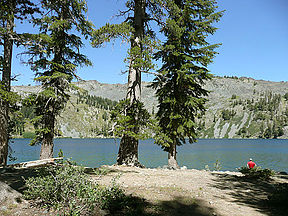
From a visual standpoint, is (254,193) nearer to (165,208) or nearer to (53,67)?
(165,208)

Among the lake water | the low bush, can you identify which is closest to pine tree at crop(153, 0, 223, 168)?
the lake water

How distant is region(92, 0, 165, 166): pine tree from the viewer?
9.95 metres

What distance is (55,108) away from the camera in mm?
12422

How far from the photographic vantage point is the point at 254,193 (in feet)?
21.0

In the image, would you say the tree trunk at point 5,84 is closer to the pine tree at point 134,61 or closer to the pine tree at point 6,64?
the pine tree at point 6,64

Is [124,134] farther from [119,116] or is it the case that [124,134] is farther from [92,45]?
[92,45]

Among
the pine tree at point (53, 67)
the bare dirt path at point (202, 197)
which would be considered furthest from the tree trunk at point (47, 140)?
the bare dirt path at point (202, 197)

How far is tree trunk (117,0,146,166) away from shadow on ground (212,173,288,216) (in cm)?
492

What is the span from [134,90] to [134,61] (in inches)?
75.5

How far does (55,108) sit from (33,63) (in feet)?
9.99

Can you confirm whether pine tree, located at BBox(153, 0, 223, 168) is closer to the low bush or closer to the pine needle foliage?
the pine needle foliage

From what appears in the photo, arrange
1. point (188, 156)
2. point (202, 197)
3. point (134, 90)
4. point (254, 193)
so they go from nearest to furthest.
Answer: point (202, 197) → point (254, 193) → point (134, 90) → point (188, 156)

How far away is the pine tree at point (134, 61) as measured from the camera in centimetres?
995

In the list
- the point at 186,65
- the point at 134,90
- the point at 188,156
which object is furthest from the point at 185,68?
the point at 188,156
